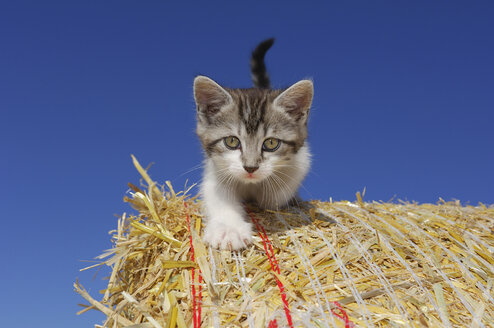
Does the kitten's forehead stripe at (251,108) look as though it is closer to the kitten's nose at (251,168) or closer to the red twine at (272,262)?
the kitten's nose at (251,168)

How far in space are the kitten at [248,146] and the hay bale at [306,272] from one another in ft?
0.58

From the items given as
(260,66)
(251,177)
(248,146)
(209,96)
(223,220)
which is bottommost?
(223,220)

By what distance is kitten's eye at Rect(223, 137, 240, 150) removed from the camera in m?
2.55

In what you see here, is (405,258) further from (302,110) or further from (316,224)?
(302,110)

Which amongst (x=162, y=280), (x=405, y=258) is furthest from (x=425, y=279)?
(x=162, y=280)

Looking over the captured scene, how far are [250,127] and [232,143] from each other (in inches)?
6.5

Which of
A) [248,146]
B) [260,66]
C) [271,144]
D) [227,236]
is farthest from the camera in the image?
[260,66]

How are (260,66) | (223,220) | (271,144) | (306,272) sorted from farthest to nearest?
(260,66) < (271,144) < (223,220) < (306,272)

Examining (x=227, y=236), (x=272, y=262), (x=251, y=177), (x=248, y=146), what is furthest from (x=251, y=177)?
(x=272, y=262)

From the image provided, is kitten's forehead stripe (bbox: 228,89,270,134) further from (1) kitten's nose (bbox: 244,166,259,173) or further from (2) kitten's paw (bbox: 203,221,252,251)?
(2) kitten's paw (bbox: 203,221,252,251)

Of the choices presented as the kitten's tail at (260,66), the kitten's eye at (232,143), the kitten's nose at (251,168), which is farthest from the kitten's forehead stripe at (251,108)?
the kitten's tail at (260,66)

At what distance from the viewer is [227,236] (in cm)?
211

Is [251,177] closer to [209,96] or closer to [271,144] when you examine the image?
[271,144]

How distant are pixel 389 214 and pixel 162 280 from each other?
1.70 meters
